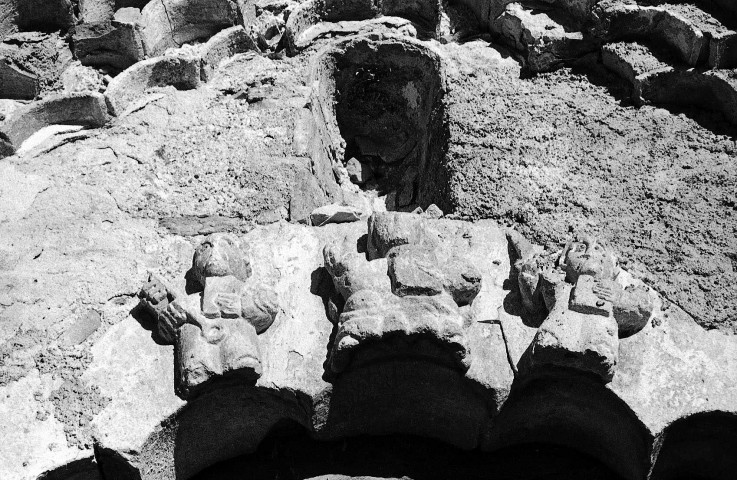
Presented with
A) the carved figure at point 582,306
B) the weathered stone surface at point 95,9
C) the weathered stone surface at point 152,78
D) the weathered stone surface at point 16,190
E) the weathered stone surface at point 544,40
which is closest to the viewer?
the carved figure at point 582,306

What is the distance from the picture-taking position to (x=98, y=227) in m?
5.08

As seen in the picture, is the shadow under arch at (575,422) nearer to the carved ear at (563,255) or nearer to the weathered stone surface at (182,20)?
the carved ear at (563,255)

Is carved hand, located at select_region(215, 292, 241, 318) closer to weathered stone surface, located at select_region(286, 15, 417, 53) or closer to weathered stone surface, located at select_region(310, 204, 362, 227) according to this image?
weathered stone surface, located at select_region(310, 204, 362, 227)

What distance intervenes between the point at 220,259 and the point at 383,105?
105 inches

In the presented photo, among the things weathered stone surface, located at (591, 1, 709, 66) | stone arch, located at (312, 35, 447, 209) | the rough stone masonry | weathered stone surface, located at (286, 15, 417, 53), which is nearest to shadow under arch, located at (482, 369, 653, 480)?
the rough stone masonry

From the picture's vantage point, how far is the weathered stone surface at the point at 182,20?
20.7 ft

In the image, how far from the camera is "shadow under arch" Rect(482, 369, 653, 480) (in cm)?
410

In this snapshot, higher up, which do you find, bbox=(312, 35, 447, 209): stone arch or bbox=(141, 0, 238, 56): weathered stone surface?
bbox=(141, 0, 238, 56): weathered stone surface

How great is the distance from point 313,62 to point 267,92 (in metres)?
0.48

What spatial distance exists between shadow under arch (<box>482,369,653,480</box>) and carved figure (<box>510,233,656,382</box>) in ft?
0.53

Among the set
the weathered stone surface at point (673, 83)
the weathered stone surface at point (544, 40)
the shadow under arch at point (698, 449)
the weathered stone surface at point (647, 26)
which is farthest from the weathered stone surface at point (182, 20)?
the shadow under arch at point (698, 449)

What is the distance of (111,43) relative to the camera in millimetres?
6207

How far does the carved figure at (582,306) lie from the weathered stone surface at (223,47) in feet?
9.75

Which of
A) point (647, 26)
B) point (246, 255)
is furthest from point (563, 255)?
point (647, 26)
